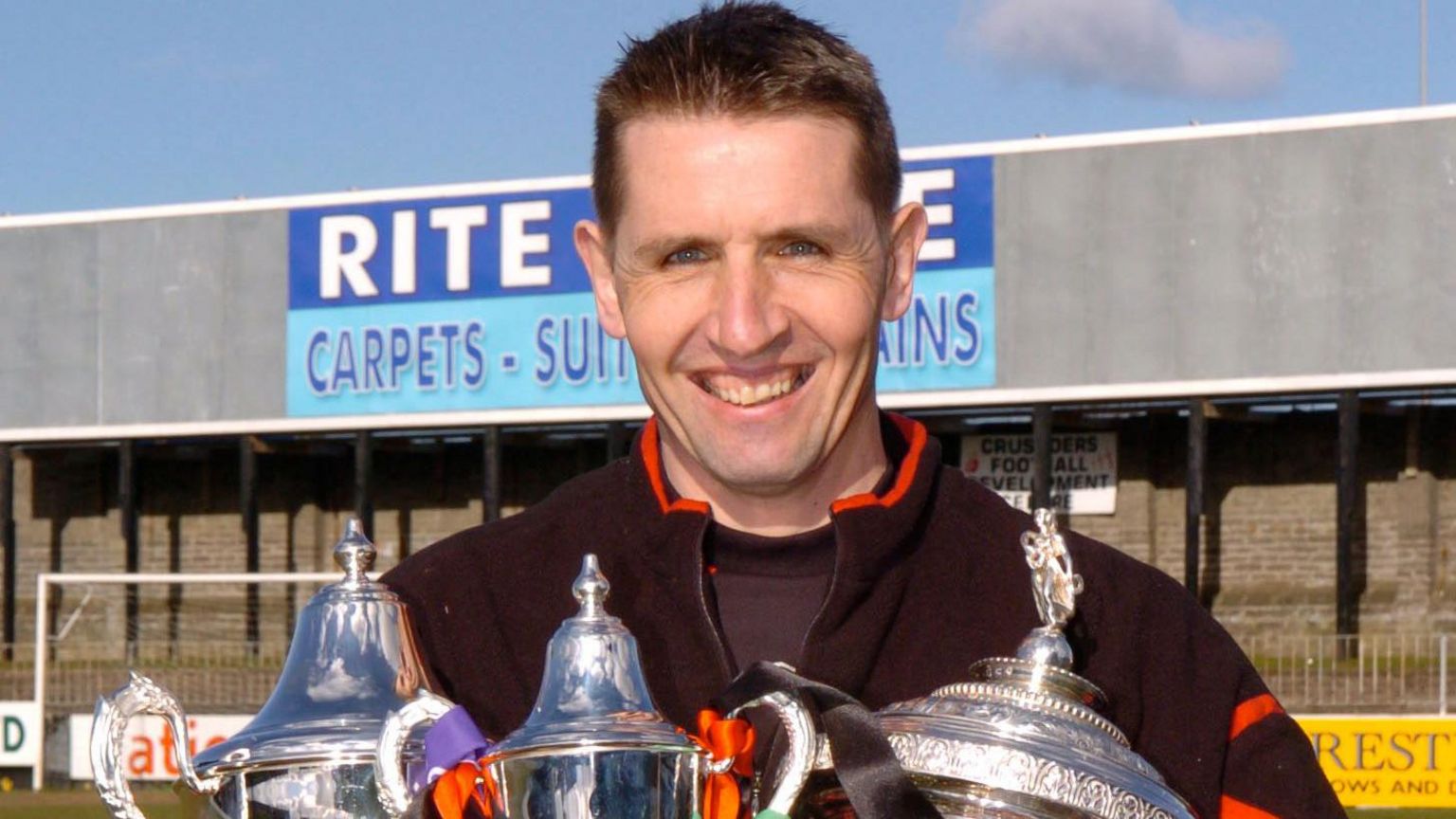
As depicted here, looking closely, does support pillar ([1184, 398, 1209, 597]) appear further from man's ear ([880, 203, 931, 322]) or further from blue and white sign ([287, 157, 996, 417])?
man's ear ([880, 203, 931, 322])

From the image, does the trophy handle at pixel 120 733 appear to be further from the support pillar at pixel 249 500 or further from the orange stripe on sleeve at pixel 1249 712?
the support pillar at pixel 249 500

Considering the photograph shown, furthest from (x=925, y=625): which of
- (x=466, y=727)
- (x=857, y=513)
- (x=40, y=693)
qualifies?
(x=40, y=693)

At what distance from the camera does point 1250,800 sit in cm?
235

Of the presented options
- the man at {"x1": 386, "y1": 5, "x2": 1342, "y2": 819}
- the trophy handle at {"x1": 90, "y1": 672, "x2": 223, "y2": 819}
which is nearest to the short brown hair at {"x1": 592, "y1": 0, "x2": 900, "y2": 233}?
the man at {"x1": 386, "y1": 5, "x2": 1342, "y2": 819}

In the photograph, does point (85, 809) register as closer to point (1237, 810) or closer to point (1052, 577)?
point (1237, 810)

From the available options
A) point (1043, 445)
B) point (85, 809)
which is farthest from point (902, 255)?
point (1043, 445)

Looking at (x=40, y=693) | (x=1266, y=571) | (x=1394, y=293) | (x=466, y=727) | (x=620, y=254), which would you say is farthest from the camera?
(x=1266, y=571)

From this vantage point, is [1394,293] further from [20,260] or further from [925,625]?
[925,625]

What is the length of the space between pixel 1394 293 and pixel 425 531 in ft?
45.1

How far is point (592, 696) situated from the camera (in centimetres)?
173

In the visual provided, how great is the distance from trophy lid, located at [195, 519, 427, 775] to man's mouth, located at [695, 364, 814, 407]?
0.40 metres

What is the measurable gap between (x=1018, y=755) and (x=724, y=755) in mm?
227

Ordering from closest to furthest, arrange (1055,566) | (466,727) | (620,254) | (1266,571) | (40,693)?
(466,727)
(1055,566)
(620,254)
(40,693)
(1266,571)

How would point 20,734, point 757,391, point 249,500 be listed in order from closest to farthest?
point 757,391 → point 20,734 → point 249,500
